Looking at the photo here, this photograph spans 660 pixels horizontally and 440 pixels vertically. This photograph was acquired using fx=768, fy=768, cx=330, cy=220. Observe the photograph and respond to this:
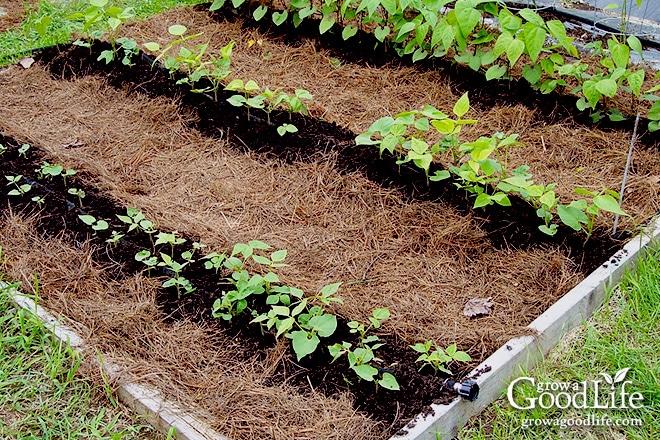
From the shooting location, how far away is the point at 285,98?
12.5 ft

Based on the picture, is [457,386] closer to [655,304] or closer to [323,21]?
[655,304]

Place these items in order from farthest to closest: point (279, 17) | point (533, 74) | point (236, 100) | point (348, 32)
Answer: point (279, 17)
point (348, 32)
point (533, 74)
point (236, 100)

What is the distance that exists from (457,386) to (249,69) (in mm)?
2678

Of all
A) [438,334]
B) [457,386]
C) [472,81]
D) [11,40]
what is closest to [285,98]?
[472,81]

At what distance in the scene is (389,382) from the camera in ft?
8.13

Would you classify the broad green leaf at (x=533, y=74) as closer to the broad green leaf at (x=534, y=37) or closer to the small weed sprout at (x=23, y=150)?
the broad green leaf at (x=534, y=37)

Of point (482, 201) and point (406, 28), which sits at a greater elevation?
point (406, 28)

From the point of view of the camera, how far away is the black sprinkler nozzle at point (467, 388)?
2.43 m

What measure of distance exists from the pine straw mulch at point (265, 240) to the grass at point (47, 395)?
14 centimetres

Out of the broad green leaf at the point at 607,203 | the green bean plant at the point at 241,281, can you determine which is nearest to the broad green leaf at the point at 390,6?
the broad green leaf at the point at 607,203

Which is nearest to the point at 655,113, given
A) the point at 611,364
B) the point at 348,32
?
the point at 611,364

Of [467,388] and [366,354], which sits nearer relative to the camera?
[467,388]

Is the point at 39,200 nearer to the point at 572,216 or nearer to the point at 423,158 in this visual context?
the point at 423,158

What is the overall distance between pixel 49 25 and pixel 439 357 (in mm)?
4008
